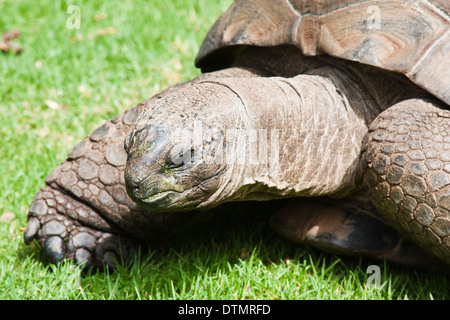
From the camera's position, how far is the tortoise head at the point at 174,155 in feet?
7.48

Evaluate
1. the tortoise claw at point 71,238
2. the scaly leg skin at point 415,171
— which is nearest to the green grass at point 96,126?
the tortoise claw at point 71,238

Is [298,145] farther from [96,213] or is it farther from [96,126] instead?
[96,126]

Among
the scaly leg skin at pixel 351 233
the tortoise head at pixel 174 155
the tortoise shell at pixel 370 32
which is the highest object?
the tortoise shell at pixel 370 32

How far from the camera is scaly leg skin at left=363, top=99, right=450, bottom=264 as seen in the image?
2588 millimetres

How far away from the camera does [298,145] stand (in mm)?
2801

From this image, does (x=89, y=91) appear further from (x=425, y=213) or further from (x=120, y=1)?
(x=425, y=213)

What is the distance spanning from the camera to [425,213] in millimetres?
2613

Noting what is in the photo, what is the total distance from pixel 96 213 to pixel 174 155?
118 centimetres

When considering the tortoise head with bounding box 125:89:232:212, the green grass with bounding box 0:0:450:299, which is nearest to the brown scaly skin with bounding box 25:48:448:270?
the tortoise head with bounding box 125:89:232:212

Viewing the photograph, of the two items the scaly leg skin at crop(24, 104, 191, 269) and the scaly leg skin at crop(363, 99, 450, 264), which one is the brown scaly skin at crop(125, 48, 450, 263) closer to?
the scaly leg skin at crop(363, 99, 450, 264)

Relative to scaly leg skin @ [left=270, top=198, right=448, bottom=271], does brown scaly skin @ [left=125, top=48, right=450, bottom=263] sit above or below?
above

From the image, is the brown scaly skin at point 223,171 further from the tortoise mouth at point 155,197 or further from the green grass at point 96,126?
the green grass at point 96,126

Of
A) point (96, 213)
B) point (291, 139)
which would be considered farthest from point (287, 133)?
point (96, 213)

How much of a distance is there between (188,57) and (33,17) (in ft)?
6.51
